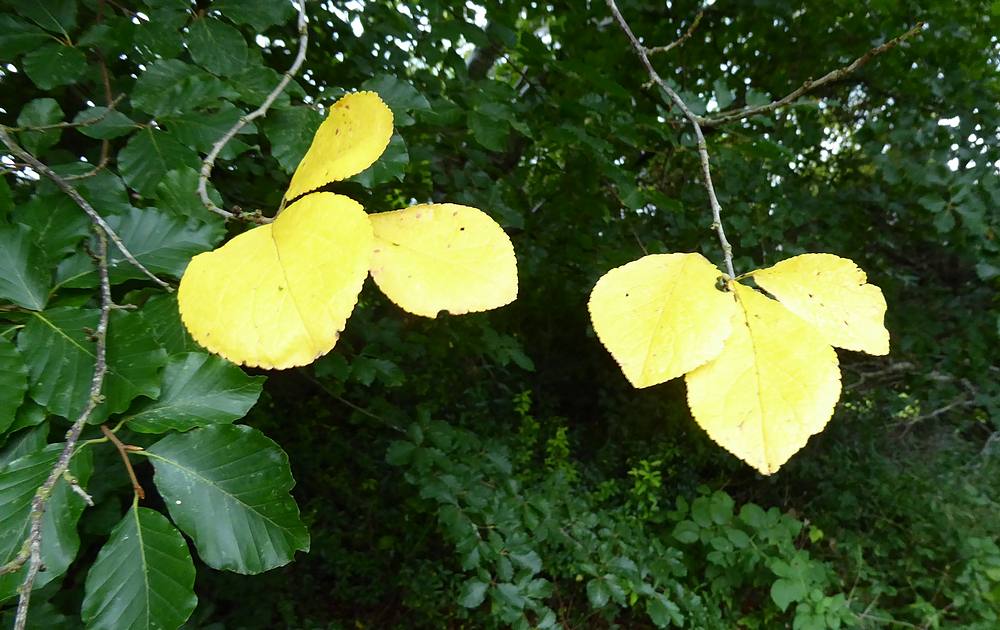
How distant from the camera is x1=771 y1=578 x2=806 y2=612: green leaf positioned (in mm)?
2273

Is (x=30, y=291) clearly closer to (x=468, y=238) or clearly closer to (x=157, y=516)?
(x=157, y=516)

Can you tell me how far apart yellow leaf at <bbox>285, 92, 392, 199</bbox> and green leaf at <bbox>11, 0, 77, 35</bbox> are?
0.80m

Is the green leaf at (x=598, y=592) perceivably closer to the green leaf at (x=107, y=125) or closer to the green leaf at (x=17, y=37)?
the green leaf at (x=107, y=125)

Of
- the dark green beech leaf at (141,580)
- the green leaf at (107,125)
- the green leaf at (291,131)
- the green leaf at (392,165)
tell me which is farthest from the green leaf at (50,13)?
the dark green beech leaf at (141,580)

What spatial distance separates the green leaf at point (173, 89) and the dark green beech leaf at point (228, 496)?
47cm

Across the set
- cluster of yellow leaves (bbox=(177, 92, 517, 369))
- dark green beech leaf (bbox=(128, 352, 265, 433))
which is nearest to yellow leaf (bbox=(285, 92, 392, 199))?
cluster of yellow leaves (bbox=(177, 92, 517, 369))

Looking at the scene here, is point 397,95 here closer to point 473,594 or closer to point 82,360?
point 82,360

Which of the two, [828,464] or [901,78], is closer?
[901,78]

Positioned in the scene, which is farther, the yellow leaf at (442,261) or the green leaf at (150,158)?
the green leaf at (150,158)

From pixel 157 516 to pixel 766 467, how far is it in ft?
1.64

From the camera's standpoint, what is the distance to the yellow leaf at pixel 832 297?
33 centimetres

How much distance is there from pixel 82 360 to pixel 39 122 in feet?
1.36

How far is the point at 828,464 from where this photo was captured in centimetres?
331

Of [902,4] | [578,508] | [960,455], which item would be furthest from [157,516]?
[960,455]
